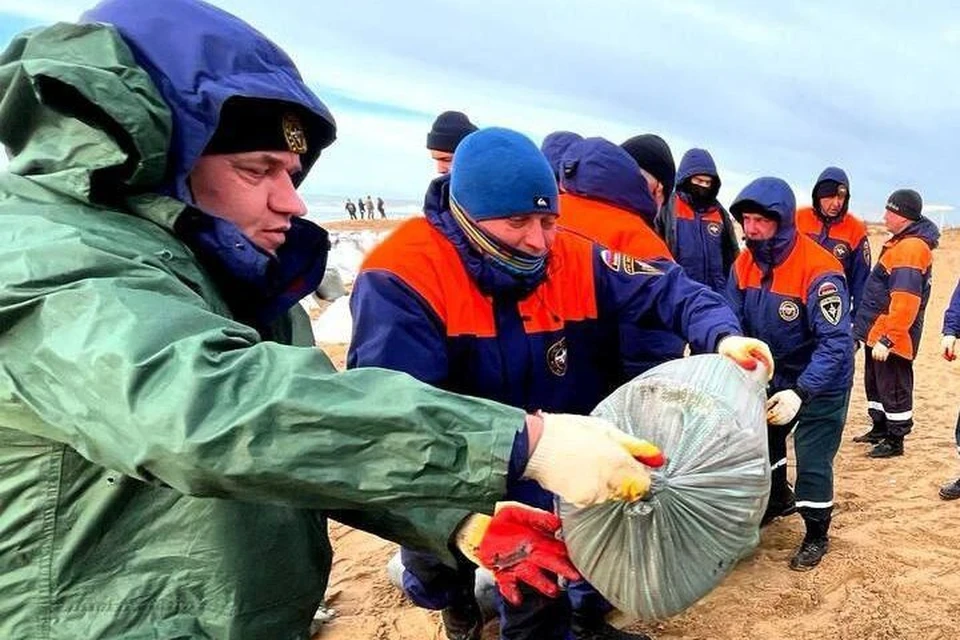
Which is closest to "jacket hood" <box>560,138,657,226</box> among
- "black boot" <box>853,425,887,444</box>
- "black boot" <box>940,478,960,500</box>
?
"black boot" <box>940,478,960,500</box>

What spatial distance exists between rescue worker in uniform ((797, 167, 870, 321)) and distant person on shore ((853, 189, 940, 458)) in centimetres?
19

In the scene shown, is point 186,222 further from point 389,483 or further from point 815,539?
point 815,539

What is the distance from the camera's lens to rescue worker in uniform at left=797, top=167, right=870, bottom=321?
6.42m

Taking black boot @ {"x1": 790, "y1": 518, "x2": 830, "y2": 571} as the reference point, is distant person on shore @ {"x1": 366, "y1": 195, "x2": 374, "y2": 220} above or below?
below

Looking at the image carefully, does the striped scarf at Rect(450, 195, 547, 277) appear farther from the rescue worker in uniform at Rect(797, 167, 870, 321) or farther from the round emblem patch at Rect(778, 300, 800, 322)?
the rescue worker in uniform at Rect(797, 167, 870, 321)

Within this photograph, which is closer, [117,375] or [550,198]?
[117,375]

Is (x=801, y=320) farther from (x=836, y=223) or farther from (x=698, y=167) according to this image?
(x=836, y=223)

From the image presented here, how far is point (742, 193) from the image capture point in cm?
461

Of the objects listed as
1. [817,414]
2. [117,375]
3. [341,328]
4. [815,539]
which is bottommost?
[341,328]

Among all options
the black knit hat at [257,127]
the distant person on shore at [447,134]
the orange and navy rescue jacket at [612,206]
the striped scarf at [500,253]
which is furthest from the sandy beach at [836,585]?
the black knit hat at [257,127]

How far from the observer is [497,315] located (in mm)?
2773

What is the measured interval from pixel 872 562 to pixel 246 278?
4.05 m

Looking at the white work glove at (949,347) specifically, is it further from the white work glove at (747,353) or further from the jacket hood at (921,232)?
the white work glove at (747,353)

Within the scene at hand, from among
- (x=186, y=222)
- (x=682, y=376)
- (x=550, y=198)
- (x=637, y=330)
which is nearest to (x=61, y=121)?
(x=186, y=222)
